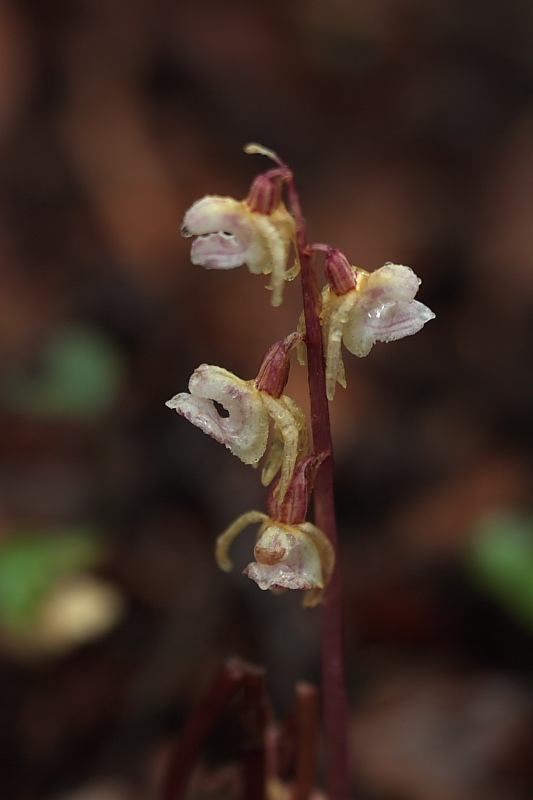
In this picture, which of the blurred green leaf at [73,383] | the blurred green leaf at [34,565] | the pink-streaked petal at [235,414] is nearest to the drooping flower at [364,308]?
the pink-streaked petal at [235,414]

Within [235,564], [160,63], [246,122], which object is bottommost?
[235,564]

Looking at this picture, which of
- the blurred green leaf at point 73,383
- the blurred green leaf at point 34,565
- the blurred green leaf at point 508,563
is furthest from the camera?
the blurred green leaf at point 73,383

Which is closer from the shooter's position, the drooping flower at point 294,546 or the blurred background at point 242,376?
the drooping flower at point 294,546

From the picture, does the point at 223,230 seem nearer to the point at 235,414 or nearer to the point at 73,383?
the point at 235,414

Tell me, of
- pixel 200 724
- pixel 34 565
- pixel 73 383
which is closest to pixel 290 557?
pixel 200 724

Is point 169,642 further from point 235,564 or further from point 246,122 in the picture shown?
point 246,122

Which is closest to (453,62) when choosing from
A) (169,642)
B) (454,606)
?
(454,606)

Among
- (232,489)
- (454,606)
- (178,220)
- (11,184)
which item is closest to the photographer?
(454,606)

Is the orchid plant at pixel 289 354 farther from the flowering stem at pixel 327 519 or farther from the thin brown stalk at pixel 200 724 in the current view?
the thin brown stalk at pixel 200 724
